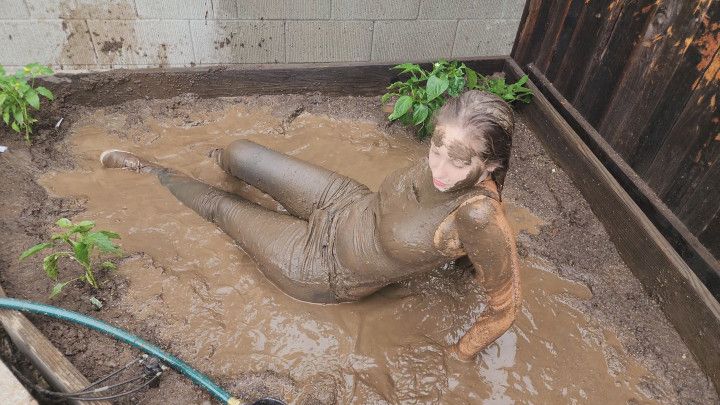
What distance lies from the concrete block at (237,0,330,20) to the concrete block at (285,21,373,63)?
0.06 metres

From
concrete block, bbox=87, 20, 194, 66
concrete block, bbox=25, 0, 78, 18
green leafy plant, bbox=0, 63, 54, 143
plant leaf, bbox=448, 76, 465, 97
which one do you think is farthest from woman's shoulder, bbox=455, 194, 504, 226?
concrete block, bbox=25, 0, 78, 18

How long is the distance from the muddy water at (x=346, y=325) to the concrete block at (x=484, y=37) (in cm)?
241

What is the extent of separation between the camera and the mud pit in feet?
8.08

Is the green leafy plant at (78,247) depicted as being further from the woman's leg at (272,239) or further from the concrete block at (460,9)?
the concrete block at (460,9)

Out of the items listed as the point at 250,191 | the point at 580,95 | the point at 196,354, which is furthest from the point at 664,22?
the point at 196,354

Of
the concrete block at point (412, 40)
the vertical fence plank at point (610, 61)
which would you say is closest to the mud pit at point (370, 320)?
the vertical fence plank at point (610, 61)

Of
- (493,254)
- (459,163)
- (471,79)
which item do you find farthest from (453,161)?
(471,79)

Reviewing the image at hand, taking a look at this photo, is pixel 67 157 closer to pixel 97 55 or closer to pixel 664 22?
pixel 97 55

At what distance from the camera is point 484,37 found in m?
4.59

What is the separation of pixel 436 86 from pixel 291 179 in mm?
1588

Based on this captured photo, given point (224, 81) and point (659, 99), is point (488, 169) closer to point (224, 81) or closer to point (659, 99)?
point (659, 99)

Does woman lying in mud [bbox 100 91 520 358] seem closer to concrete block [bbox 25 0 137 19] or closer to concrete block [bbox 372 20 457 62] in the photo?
concrete block [bbox 25 0 137 19]

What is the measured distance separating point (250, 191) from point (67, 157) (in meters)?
1.41

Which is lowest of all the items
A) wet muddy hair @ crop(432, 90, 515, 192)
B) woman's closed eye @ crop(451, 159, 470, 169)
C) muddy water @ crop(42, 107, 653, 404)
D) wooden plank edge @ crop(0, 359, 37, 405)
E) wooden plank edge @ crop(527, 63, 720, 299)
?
muddy water @ crop(42, 107, 653, 404)
